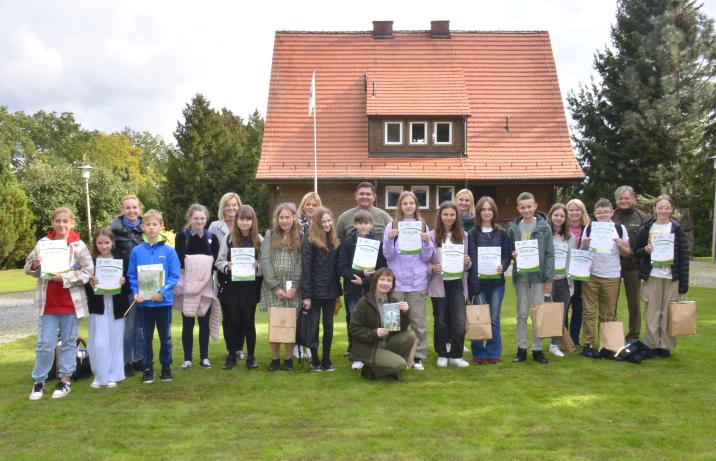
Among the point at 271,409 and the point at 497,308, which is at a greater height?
the point at 497,308

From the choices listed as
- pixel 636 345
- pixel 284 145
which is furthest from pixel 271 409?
pixel 284 145

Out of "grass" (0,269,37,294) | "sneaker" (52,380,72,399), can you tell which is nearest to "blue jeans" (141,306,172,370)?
"sneaker" (52,380,72,399)

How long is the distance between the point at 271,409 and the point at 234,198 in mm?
3020

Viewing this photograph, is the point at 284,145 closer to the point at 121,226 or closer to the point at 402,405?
the point at 121,226

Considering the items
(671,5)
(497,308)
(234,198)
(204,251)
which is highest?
(671,5)

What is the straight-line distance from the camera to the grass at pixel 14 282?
850 inches

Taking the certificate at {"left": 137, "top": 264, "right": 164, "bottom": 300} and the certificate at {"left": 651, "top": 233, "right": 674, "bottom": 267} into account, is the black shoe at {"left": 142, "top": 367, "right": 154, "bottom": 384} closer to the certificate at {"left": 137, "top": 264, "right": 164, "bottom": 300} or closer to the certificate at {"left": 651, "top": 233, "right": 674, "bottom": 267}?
the certificate at {"left": 137, "top": 264, "right": 164, "bottom": 300}

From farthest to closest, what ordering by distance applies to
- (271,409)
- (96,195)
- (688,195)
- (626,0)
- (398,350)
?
(96,195) → (626,0) → (688,195) → (398,350) → (271,409)

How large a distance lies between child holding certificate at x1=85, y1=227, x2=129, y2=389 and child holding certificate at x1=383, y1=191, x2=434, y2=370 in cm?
307

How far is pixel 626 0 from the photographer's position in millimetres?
33750

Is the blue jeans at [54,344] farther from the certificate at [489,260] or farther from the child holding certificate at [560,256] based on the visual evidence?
the child holding certificate at [560,256]

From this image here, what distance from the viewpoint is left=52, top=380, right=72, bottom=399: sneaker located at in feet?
22.1

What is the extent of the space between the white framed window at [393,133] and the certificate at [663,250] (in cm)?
2050

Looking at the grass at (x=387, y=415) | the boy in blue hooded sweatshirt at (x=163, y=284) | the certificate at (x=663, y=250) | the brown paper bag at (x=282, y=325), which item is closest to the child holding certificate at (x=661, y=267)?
the certificate at (x=663, y=250)
